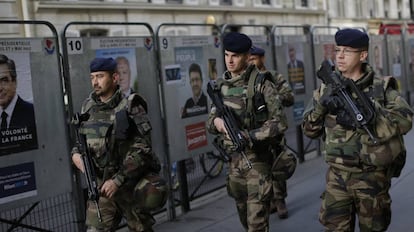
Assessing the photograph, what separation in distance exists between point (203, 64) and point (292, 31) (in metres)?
17.6

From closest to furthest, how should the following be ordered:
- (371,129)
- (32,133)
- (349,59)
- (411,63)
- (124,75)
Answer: (371,129) → (349,59) → (32,133) → (124,75) → (411,63)

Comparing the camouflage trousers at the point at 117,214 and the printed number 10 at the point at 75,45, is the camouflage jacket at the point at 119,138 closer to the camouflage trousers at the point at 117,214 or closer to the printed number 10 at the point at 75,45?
the camouflage trousers at the point at 117,214

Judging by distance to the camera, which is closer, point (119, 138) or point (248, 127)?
point (119, 138)

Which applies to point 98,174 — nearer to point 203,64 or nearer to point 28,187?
point 28,187

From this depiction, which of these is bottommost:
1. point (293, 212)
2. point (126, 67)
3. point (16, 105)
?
point (293, 212)

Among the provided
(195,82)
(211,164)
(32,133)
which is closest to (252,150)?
(32,133)

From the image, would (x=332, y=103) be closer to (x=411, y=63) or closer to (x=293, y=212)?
(x=293, y=212)

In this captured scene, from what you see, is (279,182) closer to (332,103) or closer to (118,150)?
(118,150)

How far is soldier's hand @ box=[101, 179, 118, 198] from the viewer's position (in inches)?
158

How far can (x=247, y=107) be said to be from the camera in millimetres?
4594

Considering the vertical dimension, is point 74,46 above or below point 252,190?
above

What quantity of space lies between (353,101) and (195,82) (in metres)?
3.17

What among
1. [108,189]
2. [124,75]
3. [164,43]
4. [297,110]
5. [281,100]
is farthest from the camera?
[297,110]

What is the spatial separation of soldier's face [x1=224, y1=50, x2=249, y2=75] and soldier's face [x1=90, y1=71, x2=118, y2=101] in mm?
932
